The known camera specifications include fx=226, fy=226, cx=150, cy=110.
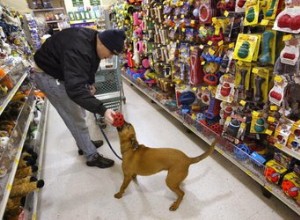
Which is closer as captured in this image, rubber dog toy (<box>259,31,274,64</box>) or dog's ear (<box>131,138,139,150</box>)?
rubber dog toy (<box>259,31,274,64</box>)

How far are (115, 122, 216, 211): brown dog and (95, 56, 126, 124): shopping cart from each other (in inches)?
47.9

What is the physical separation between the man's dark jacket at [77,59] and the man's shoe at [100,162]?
3.04 ft

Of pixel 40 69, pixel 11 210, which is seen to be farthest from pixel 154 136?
pixel 11 210

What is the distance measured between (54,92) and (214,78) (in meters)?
1.48

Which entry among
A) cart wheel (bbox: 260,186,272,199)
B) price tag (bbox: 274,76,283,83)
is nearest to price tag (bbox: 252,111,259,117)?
price tag (bbox: 274,76,283,83)

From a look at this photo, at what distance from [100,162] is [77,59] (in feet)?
3.89

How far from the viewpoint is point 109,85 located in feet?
9.52

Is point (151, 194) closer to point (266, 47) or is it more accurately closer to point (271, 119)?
point (271, 119)

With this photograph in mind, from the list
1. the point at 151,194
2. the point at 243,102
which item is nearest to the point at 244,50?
the point at 243,102

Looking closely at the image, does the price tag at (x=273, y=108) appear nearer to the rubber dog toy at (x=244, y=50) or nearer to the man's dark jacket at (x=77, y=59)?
the rubber dog toy at (x=244, y=50)

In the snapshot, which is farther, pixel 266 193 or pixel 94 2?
pixel 94 2

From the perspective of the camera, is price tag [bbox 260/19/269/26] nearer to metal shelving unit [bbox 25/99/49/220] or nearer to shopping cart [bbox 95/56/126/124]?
shopping cart [bbox 95/56/126/124]

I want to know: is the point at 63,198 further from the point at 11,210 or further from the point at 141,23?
the point at 141,23

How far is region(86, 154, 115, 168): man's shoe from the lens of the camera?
7.52 feet
